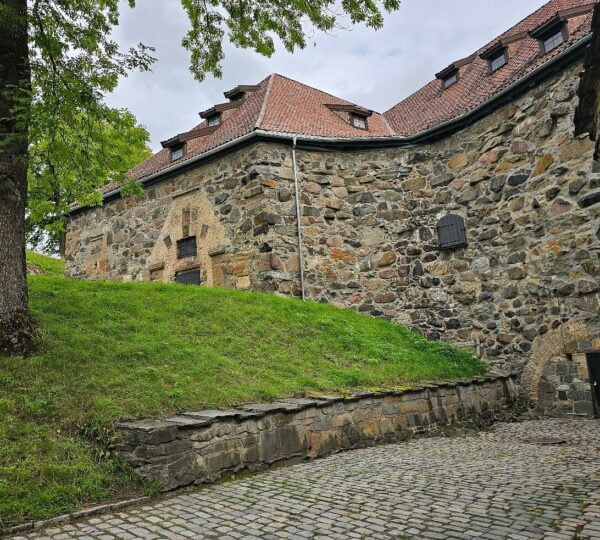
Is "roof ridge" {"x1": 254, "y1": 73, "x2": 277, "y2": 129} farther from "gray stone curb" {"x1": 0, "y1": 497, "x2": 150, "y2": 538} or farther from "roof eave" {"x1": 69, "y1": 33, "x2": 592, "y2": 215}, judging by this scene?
"gray stone curb" {"x1": 0, "y1": 497, "x2": 150, "y2": 538}

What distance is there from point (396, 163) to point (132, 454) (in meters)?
10.1

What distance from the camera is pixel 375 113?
685 inches

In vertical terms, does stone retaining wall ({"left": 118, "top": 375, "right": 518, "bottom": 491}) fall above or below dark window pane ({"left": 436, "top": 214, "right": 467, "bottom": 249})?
below

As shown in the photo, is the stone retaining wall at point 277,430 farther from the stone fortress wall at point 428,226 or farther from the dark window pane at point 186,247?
the dark window pane at point 186,247

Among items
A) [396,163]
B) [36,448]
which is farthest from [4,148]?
[396,163]

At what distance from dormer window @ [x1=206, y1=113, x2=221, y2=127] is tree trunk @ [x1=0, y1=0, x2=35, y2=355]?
942cm

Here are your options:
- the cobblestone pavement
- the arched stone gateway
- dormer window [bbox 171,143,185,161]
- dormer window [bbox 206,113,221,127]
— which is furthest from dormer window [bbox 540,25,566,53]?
dormer window [bbox 171,143,185,161]

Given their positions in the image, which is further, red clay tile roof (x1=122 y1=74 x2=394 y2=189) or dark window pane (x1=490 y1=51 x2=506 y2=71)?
dark window pane (x1=490 y1=51 x2=506 y2=71)

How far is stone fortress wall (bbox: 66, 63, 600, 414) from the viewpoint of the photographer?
9.40 meters

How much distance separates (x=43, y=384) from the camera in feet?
17.6

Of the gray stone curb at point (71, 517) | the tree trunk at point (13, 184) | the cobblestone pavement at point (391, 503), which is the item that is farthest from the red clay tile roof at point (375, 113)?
the gray stone curb at point (71, 517)

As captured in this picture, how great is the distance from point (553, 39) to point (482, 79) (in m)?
2.78

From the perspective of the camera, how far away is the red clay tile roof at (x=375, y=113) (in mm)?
12297

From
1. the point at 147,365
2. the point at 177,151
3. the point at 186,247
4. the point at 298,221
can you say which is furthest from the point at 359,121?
the point at 147,365
